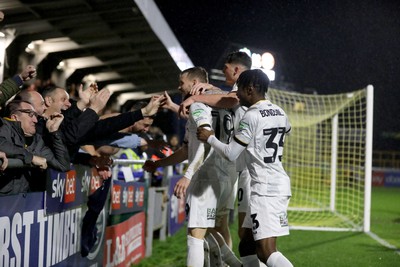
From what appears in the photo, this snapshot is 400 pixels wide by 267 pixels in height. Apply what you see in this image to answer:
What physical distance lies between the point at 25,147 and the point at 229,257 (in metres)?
2.17

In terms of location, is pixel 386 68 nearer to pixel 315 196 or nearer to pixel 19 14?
pixel 315 196

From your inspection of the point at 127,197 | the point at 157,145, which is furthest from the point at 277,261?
the point at 127,197

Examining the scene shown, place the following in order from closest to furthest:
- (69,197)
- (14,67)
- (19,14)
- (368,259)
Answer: (69,197), (368,259), (19,14), (14,67)

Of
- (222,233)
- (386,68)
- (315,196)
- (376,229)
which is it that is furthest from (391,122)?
(222,233)

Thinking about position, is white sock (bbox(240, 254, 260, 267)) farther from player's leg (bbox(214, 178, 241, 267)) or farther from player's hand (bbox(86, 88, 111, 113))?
player's hand (bbox(86, 88, 111, 113))

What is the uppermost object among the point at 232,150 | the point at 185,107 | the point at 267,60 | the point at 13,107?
the point at 267,60

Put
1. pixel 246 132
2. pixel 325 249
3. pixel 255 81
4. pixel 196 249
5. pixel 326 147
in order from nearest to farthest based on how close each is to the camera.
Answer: pixel 246 132 < pixel 255 81 < pixel 196 249 < pixel 325 249 < pixel 326 147

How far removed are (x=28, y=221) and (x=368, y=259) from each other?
17.0 ft

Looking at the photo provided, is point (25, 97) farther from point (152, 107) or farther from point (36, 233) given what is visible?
point (36, 233)

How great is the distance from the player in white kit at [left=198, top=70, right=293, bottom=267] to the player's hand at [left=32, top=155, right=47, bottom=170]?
1.28 meters

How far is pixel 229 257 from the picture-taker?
17.8 ft

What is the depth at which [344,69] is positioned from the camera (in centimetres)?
6794

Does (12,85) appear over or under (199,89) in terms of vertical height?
under

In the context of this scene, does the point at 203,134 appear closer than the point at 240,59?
Yes
